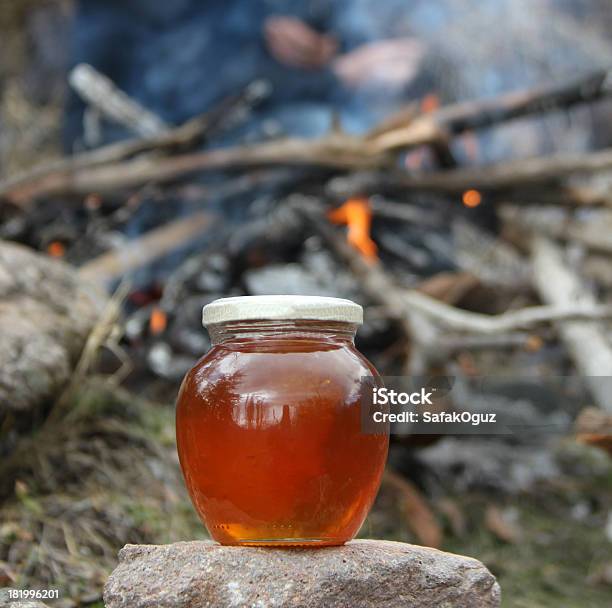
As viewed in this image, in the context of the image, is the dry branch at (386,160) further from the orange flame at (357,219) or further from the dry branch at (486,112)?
the orange flame at (357,219)

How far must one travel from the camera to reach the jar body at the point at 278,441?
4.60 ft

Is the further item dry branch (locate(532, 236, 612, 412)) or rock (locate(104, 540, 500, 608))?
dry branch (locate(532, 236, 612, 412))

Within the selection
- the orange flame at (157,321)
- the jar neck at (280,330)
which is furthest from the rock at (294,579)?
the orange flame at (157,321)

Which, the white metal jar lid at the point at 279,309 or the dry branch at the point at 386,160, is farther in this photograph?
the dry branch at the point at 386,160

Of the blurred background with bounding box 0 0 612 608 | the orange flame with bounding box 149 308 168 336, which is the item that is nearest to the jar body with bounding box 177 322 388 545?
the blurred background with bounding box 0 0 612 608

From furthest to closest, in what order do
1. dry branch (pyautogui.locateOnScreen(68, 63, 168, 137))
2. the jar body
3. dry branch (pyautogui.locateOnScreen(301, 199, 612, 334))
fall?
dry branch (pyautogui.locateOnScreen(68, 63, 168, 137))
dry branch (pyautogui.locateOnScreen(301, 199, 612, 334))
the jar body

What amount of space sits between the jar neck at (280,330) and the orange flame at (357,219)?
2.63 m

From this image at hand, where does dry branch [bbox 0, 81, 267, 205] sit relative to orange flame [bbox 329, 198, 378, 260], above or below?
above

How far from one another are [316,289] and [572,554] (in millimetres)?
1577

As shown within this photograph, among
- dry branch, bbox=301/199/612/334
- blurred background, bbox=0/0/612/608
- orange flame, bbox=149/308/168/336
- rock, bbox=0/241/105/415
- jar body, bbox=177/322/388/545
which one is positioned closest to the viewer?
jar body, bbox=177/322/388/545

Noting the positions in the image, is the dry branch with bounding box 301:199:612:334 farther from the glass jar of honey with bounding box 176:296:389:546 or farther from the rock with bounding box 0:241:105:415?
the glass jar of honey with bounding box 176:296:389:546

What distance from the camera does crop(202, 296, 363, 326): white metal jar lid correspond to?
1471 mm

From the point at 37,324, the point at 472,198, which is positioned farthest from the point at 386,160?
the point at 37,324

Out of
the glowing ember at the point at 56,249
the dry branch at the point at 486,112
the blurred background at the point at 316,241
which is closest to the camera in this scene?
the blurred background at the point at 316,241
